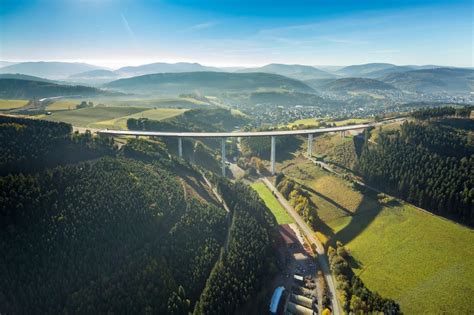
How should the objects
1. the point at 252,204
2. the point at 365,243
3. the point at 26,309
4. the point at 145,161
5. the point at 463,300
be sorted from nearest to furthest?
the point at 26,309, the point at 463,300, the point at 365,243, the point at 252,204, the point at 145,161

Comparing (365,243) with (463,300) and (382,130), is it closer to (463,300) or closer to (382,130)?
(463,300)

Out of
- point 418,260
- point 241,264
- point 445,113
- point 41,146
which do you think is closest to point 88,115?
point 41,146

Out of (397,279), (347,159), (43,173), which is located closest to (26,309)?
(43,173)

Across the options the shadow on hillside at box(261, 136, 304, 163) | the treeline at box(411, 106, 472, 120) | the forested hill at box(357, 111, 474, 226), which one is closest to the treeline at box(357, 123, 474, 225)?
the forested hill at box(357, 111, 474, 226)

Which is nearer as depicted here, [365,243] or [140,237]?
[140,237]

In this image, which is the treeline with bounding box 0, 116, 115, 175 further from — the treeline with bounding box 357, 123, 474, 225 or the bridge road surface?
the treeline with bounding box 357, 123, 474, 225

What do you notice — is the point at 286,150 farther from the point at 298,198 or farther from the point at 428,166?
the point at 428,166

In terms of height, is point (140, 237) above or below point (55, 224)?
below
